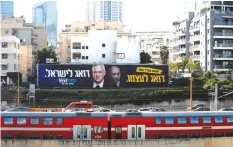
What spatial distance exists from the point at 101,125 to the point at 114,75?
23.9 m

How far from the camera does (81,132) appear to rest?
23359mm

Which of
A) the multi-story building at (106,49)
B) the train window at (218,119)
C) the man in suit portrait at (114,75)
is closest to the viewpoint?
the train window at (218,119)

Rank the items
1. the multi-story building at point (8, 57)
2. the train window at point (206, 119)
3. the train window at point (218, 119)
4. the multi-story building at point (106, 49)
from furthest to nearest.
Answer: the multi-story building at point (106, 49), the multi-story building at point (8, 57), the train window at point (218, 119), the train window at point (206, 119)

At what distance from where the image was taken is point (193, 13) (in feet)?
227

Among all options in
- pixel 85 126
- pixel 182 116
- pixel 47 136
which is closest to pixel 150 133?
pixel 182 116

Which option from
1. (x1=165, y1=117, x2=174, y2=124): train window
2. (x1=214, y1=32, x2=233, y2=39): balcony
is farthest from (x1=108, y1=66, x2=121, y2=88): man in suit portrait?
(x1=165, y1=117, x2=174, y2=124): train window

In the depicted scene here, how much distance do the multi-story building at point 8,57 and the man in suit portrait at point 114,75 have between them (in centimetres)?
1399

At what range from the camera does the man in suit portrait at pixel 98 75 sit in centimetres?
4647

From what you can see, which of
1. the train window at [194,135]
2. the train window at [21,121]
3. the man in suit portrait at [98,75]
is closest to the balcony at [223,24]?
the man in suit portrait at [98,75]

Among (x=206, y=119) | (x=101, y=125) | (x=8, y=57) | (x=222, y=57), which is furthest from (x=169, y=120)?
(x=222, y=57)

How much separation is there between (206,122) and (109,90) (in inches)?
929

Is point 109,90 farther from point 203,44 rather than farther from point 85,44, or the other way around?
point 203,44

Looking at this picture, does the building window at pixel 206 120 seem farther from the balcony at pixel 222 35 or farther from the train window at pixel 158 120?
the balcony at pixel 222 35

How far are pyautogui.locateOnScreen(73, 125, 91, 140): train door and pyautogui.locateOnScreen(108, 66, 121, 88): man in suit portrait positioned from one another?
23698 millimetres
